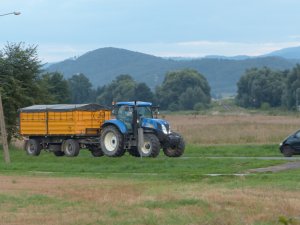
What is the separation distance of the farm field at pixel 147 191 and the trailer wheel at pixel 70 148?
1.18m

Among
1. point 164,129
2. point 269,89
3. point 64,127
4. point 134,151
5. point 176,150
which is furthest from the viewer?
point 269,89

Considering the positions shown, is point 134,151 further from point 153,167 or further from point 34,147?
point 34,147

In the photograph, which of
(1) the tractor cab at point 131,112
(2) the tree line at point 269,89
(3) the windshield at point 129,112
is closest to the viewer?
(1) the tractor cab at point 131,112

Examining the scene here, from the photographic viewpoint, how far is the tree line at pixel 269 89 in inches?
4938

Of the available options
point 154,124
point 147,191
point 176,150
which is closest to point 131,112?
point 154,124

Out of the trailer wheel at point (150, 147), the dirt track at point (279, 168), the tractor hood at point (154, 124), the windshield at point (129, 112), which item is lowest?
the dirt track at point (279, 168)

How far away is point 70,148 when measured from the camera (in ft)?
127

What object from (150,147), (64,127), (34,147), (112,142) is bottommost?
(34,147)

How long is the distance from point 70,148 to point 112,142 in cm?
363

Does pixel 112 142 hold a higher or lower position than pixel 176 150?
higher

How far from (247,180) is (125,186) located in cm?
394

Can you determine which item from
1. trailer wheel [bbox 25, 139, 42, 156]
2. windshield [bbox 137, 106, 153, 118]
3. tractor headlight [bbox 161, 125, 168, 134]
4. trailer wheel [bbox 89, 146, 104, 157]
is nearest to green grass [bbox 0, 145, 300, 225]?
tractor headlight [bbox 161, 125, 168, 134]

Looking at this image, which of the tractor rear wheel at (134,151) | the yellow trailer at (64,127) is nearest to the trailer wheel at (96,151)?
the yellow trailer at (64,127)

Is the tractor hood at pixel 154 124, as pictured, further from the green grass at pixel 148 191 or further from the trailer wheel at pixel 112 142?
the green grass at pixel 148 191
